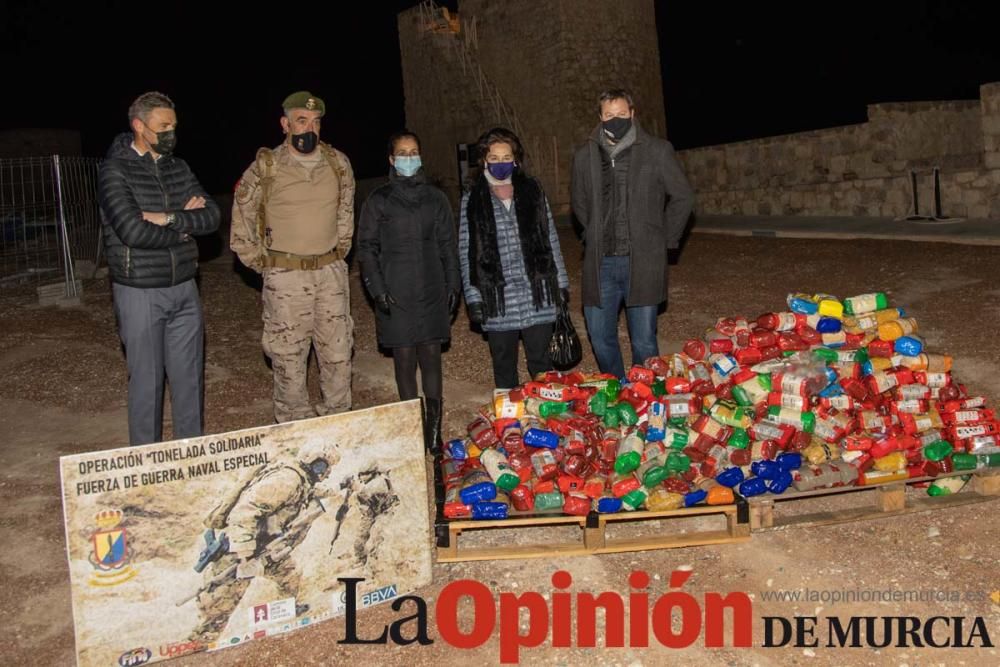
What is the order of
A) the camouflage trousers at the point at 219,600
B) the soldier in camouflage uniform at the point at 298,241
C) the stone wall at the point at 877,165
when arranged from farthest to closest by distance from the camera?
the stone wall at the point at 877,165 < the soldier in camouflage uniform at the point at 298,241 < the camouflage trousers at the point at 219,600

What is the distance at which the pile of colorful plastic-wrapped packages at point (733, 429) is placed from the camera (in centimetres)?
431

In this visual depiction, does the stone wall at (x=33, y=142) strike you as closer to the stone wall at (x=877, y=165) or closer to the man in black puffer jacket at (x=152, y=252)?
the stone wall at (x=877, y=165)

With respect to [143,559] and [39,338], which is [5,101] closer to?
[39,338]

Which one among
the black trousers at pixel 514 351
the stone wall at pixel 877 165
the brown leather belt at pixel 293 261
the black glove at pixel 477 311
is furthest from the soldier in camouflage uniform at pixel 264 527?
the stone wall at pixel 877 165

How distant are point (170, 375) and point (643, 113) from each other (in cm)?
1515

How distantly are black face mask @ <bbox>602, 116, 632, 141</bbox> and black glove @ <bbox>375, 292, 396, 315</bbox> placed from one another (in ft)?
5.41

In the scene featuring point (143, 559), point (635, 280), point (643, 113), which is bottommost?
point (143, 559)

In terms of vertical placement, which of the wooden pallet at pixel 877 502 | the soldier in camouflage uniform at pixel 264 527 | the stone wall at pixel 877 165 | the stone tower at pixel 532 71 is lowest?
the wooden pallet at pixel 877 502

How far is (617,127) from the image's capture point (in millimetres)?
5168

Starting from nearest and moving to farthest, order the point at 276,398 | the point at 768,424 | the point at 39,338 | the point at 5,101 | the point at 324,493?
the point at 324,493 → the point at 768,424 → the point at 276,398 → the point at 39,338 → the point at 5,101

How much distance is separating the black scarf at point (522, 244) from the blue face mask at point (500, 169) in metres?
0.08

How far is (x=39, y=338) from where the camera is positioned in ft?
28.5

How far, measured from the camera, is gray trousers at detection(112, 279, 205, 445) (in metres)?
4.38

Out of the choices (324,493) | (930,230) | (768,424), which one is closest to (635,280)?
(768,424)
